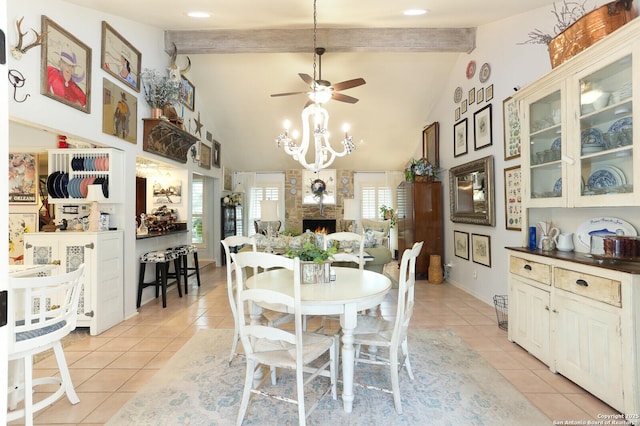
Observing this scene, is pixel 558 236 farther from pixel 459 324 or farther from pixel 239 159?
pixel 239 159

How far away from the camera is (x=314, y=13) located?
3.68 m

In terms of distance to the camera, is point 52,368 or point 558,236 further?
point 558,236

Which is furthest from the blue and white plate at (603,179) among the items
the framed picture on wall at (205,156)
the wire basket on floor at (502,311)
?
the framed picture on wall at (205,156)

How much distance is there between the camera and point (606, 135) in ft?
7.30

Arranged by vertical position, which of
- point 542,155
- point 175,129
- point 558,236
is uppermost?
point 175,129

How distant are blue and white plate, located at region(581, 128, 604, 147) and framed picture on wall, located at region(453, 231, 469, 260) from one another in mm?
2744

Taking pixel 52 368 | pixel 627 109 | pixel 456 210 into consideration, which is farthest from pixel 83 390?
pixel 456 210

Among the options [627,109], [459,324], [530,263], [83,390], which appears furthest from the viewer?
[459,324]

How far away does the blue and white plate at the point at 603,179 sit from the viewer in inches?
85.6

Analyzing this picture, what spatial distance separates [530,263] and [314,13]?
11.1 feet

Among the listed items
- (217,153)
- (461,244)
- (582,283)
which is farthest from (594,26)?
(217,153)

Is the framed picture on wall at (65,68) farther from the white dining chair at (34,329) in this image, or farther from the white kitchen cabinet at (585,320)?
the white kitchen cabinet at (585,320)

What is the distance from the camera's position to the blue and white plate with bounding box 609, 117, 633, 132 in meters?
2.04

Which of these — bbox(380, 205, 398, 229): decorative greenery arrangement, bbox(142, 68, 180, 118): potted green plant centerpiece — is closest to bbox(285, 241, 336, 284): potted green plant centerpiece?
bbox(142, 68, 180, 118): potted green plant centerpiece
